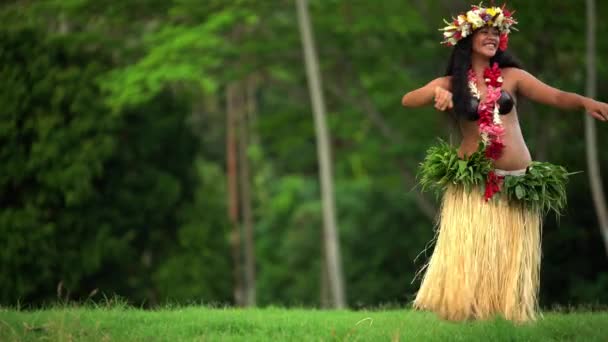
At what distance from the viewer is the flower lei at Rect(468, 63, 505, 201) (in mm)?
7812

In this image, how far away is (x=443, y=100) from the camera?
25.0ft

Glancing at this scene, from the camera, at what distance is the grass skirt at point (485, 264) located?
7.80m

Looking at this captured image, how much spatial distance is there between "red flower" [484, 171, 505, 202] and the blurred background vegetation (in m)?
→ 10.7

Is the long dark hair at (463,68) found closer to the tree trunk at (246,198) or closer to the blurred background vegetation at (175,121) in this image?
the blurred background vegetation at (175,121)

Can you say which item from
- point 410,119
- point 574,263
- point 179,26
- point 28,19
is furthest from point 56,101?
point 574,263

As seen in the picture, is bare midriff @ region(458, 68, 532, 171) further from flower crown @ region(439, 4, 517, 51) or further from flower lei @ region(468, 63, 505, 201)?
flower crown @ region(439, 4, 517, 51)

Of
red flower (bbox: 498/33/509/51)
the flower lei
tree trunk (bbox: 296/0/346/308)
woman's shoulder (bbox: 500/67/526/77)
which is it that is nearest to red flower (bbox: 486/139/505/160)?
the flower lei

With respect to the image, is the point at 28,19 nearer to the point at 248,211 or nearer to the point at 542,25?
the point at 542,25

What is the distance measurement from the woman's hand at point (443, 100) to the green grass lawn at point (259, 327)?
1.61 meters

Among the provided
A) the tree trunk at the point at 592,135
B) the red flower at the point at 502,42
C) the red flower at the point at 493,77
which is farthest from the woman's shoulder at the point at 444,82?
the tree trunk at the point at 592,135

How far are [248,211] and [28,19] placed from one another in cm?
1376

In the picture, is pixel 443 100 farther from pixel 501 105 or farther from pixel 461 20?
pixel 461 20

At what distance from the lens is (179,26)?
20.0 m

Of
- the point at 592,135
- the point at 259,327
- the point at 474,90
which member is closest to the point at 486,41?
the point at 474,90
